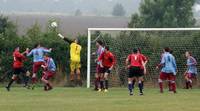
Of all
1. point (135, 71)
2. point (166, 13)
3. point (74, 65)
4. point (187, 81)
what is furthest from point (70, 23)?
point (135, 71)

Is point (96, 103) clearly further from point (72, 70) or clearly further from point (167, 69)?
point (72, 70)

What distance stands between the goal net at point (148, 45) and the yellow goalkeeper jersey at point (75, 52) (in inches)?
23.2

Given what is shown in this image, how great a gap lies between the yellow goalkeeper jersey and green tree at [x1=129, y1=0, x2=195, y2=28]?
25813 mm

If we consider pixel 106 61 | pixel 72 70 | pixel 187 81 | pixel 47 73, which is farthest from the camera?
pixel 72 70

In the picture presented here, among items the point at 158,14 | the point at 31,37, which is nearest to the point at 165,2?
the point at 158,14

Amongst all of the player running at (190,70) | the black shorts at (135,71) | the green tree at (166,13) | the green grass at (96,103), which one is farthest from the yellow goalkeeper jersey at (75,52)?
the green tree at (166,13)

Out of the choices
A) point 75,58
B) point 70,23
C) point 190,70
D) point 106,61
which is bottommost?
point 190,70

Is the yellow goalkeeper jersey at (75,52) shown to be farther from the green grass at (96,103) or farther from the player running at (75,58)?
the green grass at (96,103)

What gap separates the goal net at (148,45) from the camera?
34.9m

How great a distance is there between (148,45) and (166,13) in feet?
85.4

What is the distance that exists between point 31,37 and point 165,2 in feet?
85.0

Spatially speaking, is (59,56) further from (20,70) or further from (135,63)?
(135,63)

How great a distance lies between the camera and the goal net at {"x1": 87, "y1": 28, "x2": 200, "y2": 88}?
3488 cm

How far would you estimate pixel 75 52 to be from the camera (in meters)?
34.7
